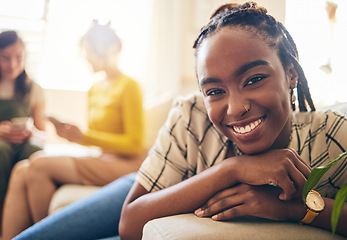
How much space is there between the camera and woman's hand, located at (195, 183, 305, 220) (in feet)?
2.35

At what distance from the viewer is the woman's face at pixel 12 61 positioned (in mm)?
1979

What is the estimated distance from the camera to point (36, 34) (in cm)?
324

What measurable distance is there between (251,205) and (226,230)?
4.4 inches

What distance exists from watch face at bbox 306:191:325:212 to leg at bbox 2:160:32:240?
1.37m

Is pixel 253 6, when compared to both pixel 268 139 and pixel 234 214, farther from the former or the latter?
pixel 234 214

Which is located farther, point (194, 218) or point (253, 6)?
point (253, 6)

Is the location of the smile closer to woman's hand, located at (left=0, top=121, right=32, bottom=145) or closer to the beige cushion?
the beige cushion

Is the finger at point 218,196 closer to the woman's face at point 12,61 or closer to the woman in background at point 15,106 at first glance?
the woman in background at point 15,106

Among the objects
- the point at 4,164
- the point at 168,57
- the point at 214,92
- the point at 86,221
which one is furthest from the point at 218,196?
the point at 168,57

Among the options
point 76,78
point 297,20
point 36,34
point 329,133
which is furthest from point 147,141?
point 36,34

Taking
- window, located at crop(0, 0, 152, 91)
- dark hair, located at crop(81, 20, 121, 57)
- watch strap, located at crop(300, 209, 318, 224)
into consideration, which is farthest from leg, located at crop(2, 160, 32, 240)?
window, located at crop(0, 0, 152, 91)

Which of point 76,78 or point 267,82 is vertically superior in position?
point 267,82

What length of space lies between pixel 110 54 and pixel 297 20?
3.77ft

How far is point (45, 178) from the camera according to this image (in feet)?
5.43
